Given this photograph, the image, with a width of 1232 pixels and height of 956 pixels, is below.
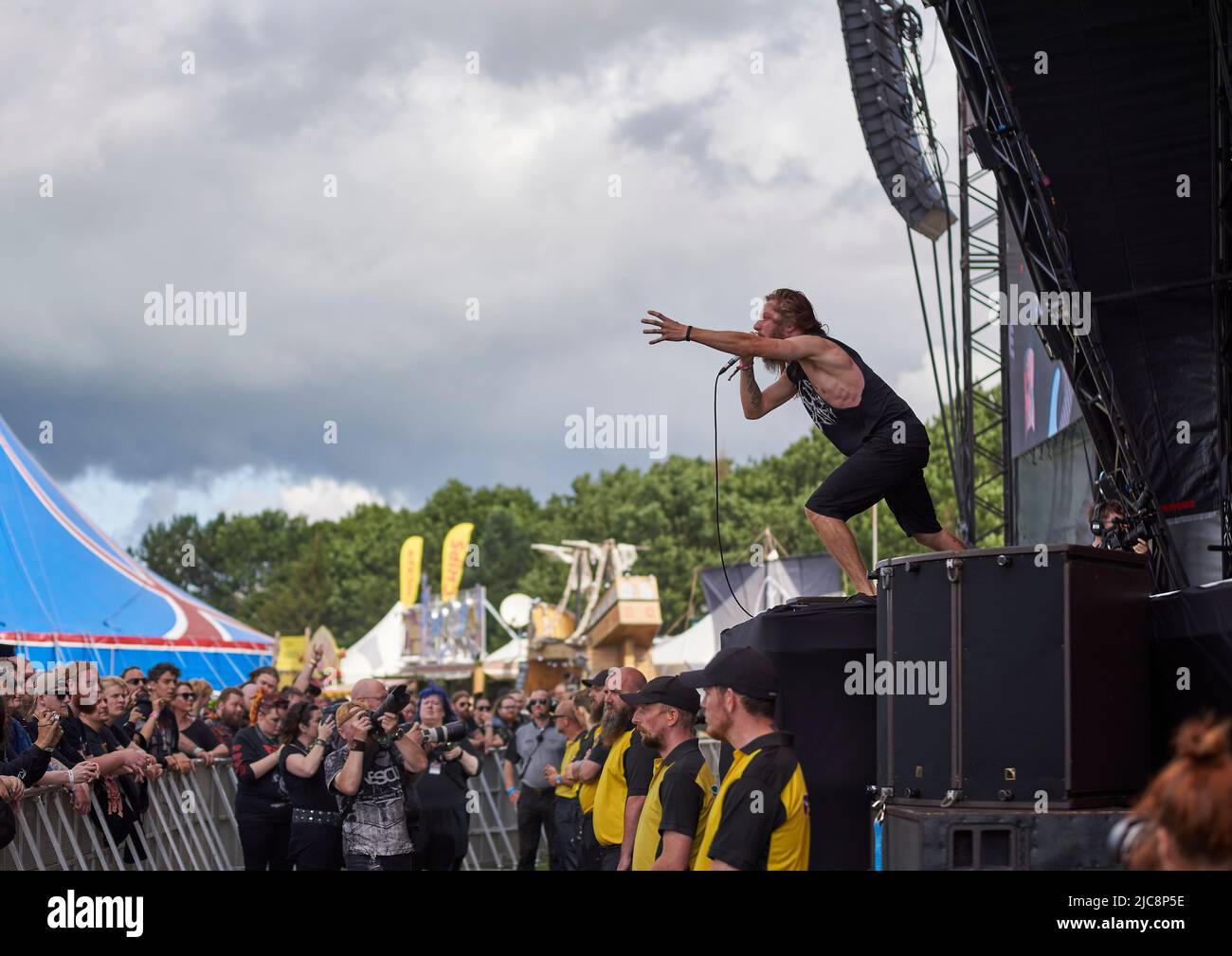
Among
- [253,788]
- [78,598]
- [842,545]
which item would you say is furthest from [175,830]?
[78,598]

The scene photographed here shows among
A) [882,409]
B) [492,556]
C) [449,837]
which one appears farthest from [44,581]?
[492,556]

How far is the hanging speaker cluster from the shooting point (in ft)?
54.3

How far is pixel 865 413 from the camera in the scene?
6.19 m

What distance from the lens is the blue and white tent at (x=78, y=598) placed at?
58.6ft

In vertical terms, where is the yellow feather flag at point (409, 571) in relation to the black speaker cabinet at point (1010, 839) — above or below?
above

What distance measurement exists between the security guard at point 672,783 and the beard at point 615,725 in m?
1.69

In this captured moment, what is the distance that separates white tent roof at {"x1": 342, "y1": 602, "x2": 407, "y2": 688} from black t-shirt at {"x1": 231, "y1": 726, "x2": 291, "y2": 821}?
158 ft

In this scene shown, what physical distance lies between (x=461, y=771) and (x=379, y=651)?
48688mm

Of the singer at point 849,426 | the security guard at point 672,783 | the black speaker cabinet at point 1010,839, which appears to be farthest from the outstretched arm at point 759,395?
the black speaker cabinet at point 1010,839

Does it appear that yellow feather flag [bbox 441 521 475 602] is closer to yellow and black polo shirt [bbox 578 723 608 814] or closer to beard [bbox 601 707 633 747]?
yellow and black polo shirt [bbox 578 723 608 814]

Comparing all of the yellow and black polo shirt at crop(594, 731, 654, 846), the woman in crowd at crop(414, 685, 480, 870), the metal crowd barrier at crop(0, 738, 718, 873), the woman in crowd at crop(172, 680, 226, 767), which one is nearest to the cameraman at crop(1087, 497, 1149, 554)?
the yellow and black polo shirt at crop(594, 731, 654, 846)

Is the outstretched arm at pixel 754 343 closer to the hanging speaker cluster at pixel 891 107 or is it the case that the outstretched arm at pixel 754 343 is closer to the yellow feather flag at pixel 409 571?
the hanging speaker cluster at pixel 891 107

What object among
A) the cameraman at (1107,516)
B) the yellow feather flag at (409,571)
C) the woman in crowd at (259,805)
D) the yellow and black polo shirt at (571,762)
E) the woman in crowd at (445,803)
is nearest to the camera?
the cameraman at (1107,516)
